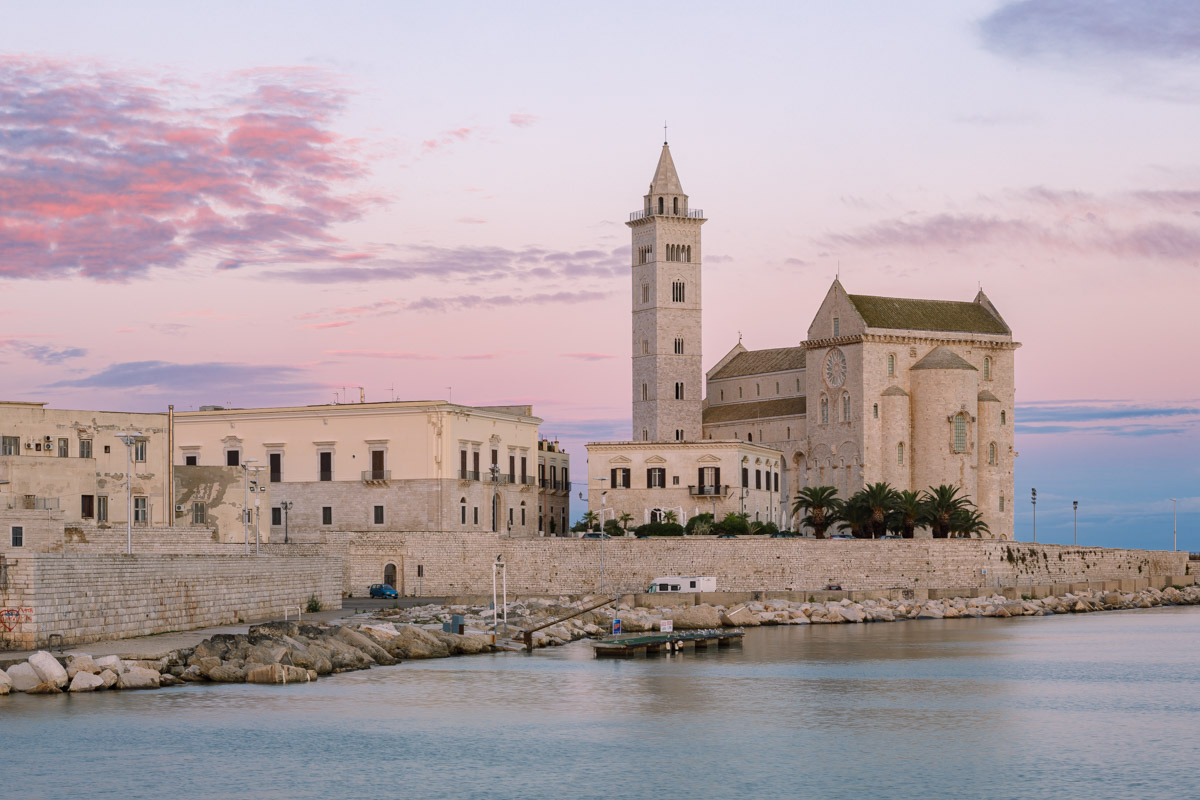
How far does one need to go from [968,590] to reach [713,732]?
37591mm

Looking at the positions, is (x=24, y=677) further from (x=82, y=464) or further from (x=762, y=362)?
(x=762, y=362)

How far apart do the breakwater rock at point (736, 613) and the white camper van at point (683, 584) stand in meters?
2.08

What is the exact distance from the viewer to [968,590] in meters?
68.0

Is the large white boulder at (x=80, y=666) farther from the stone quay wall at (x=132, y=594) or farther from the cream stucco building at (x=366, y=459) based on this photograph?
the cream stucco building at (x=366, y=459)

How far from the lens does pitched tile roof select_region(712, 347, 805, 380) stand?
93125mm

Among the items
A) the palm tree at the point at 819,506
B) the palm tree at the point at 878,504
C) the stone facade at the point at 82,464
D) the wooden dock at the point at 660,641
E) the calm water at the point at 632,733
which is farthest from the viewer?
the palm tree at the point at 819,506

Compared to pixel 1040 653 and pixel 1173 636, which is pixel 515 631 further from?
pixel 1173 636

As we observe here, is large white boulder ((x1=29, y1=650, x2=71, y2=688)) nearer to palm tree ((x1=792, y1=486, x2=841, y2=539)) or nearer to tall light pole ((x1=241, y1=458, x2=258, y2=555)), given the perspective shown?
tall light pole ((x1=241, y1=458, x2=258, y2=555))

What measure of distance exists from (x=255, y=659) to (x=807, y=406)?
54.5 m

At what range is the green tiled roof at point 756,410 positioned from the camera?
8975 cm

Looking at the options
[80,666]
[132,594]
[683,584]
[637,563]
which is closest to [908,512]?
[637,563]

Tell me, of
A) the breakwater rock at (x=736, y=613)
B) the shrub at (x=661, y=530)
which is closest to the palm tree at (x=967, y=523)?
the breakwater rock at (x=736, y=613)

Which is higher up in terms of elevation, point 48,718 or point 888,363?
point 888,363

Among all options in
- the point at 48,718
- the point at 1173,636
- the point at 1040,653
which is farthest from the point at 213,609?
the point at 1173,636
